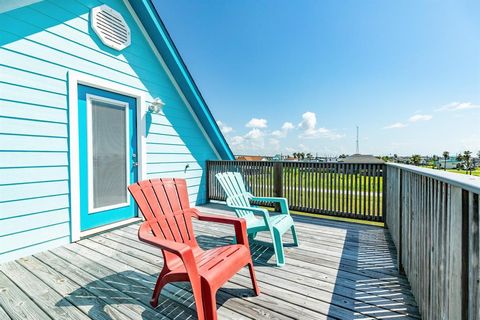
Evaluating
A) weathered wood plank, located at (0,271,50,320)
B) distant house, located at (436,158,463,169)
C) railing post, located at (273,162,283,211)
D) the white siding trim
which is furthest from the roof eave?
distant house, located at (436,158,463,169)

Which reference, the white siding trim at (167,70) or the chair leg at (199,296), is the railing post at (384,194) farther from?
the white siding trim at (167,70)

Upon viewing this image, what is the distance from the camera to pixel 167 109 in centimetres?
431

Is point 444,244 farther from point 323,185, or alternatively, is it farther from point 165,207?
point 323,185

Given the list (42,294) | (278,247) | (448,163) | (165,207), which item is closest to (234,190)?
(278,247)

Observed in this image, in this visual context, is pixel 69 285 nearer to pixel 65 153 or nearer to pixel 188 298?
pixel 188 298

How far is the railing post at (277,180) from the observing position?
4.42m

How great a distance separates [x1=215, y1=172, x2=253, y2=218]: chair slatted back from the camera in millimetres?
2670

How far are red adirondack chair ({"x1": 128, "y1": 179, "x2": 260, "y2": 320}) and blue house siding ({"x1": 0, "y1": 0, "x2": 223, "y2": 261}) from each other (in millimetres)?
1708

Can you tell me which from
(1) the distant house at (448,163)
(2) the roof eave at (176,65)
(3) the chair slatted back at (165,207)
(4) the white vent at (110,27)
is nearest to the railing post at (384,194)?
(3) the chair slatted back at (165,207)

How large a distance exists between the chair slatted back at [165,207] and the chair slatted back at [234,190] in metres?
0.69

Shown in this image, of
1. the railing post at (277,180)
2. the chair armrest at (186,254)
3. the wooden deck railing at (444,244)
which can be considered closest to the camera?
the wooden deck railing at (444,244)

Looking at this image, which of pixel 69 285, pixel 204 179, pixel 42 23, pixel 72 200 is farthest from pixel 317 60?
pixel 69 285

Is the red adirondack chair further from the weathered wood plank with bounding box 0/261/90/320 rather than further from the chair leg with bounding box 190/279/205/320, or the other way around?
the weathered wood plank with bounding box 0/261/90/320

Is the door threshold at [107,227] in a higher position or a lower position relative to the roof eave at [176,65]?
lower
